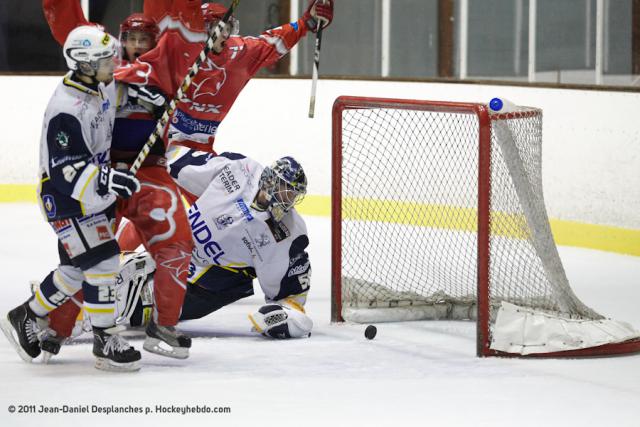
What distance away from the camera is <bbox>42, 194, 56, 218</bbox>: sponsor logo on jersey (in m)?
3.78

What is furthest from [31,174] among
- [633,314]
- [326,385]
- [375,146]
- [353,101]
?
[326,385]

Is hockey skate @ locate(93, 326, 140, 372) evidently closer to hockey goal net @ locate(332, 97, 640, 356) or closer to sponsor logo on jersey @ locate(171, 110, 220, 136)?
hockey goal net @ locate(332, 97, 640, 356)

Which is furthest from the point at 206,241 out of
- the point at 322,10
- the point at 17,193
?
the point at 17,193

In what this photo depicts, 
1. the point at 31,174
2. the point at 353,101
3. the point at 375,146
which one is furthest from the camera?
the point at 31,174

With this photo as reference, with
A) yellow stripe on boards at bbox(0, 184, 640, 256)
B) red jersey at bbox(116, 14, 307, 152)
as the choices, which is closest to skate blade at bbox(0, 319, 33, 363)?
red jersey at bbox(116, 14, 307, 152)

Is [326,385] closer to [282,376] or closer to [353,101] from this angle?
[282,376]

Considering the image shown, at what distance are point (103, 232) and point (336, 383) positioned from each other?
78 cm

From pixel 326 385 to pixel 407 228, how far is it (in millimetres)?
2365

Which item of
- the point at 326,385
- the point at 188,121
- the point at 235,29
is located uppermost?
the point at 235,29

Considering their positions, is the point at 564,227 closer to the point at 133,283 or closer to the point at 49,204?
the point at 133,283

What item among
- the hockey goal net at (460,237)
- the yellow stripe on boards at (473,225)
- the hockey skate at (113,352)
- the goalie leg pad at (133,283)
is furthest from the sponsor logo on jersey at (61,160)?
the yellow stripe on boards at (473,225)

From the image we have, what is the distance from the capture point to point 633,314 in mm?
5074

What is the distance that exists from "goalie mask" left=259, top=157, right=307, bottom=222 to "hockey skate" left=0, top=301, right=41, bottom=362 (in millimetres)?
942

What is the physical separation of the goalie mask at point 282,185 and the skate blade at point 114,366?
0.88 meters
